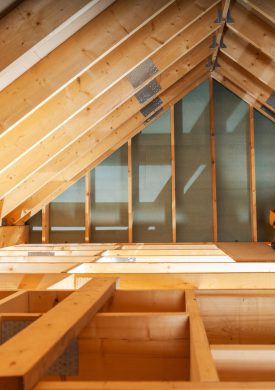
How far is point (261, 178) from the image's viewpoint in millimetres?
6234

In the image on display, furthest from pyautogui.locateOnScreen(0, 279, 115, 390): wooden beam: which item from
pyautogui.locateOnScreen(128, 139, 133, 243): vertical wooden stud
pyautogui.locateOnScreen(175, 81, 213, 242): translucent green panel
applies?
pyautogui.locateOnScreen(175, 81, 213, 242): translucent green panel

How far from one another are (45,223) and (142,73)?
129 inches

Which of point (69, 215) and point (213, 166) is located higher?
point (213, 166)

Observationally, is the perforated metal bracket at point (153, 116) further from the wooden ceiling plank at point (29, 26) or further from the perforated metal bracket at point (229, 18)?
the wooden ceiling plank at point (29, 26)

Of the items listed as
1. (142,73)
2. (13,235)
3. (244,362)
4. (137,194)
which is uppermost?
(142,73)

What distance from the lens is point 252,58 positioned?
15.0 feet

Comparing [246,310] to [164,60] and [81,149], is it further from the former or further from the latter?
[81,149]

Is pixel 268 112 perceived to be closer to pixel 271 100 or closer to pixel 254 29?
pixel 271 100

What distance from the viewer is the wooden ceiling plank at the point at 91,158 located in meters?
5.55

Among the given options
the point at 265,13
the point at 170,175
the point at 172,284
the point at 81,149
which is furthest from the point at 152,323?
the point at 170,175

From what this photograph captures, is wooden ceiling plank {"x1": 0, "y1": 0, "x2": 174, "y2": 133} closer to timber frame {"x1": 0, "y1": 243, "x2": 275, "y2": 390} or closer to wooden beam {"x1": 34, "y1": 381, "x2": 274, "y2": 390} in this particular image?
timber frame {"x1": 0, "y1": 243, "x2": 275, "y2": 390}

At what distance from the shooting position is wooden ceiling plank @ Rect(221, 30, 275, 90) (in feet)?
14.7

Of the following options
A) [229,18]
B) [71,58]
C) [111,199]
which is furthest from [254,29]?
[111,199]

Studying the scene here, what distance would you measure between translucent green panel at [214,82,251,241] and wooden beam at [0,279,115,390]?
16.6ft
